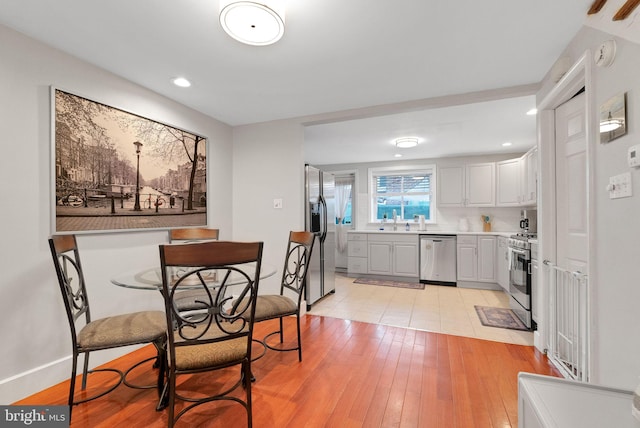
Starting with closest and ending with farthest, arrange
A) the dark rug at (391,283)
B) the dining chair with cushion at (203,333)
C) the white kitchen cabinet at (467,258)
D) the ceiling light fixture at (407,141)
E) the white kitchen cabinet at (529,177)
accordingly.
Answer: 1. the dining chair with cushion at (203,333)
2. the white kitchen cabinet at (529,177)
3. the ceiling light fixture at (407,141)
4. the white kitchen cabinet at (467,258)
5. the dark rug at (391,283)

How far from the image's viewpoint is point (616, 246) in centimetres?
141

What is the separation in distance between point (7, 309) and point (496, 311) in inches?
176

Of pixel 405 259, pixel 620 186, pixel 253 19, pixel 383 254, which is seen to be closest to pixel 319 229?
pixel 383 254

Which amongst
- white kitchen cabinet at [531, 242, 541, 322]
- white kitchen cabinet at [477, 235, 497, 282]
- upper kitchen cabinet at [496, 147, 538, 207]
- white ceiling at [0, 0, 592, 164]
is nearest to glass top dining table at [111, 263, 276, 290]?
white ceiling at [0, 0, 592, 164]

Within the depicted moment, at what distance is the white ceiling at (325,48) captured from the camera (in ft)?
5.29

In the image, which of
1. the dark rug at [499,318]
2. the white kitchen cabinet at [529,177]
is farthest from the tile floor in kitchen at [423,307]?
the white kitchen cabinet at [529,177]

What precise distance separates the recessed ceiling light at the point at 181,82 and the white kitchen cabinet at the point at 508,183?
15.3ft

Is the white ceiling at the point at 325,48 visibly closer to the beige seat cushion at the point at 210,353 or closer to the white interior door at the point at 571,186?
the white interior door at the point at 571,186

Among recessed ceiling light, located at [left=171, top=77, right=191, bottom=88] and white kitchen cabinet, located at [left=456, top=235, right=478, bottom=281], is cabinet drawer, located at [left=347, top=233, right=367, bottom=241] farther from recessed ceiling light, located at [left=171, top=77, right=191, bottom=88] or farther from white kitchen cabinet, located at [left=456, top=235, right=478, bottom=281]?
recessed ceiling light, located at [left=171, top=77, right=191, bottom=88]

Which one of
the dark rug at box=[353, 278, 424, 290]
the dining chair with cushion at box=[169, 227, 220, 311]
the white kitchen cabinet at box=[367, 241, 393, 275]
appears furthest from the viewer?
the white kitchen cabinet at box=[367, 241, 393, 275]

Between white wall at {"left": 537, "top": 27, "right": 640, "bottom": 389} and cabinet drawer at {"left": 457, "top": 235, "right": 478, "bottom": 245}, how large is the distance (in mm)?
3278

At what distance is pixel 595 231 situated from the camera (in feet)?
5.20

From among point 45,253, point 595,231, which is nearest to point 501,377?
point 595,231

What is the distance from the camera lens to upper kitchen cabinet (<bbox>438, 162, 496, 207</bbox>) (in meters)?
4.98
